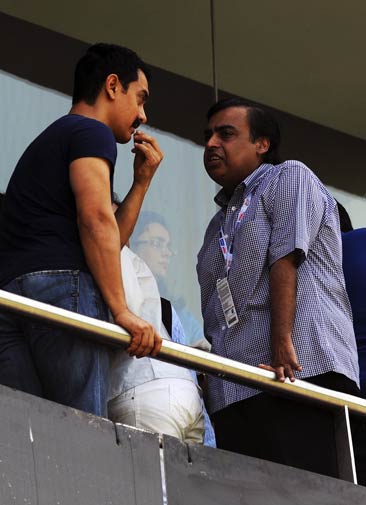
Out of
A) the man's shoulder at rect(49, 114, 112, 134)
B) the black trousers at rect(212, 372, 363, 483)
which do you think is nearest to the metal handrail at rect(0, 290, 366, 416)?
the black trousers at rect(212, 372, 363, 483)

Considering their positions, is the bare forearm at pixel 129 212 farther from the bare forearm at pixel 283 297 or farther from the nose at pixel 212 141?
the nose at pixel 212 141

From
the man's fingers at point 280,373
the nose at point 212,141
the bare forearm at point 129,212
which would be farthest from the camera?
the nose at point 212,141

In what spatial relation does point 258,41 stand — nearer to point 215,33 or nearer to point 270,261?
point 215,33

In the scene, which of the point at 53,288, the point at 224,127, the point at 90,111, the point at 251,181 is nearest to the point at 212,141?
the point at 224,127

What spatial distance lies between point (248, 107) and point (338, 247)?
91 centimetres

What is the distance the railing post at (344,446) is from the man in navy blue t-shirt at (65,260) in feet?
2.63

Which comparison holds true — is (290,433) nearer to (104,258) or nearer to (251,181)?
(104,258)

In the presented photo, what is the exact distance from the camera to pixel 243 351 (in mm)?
6043

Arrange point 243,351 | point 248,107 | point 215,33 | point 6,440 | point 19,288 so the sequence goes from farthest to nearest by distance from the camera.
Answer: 1. point 215,33
2. point 248,107
3. point 243,351
4. point 19,288
5. point 6,440

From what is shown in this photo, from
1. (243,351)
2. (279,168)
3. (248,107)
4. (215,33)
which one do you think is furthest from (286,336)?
(215,33)

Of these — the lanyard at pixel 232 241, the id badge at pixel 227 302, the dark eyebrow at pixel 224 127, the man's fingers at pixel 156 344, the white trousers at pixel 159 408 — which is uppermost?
the dark eyebrow at pixel 224 127

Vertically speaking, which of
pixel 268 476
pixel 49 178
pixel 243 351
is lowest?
pixel 268 476

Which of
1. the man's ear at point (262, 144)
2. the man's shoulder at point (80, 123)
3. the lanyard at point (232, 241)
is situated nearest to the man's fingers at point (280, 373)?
the lanyard at point (232, 241)

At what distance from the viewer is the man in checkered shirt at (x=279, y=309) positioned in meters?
5.89
